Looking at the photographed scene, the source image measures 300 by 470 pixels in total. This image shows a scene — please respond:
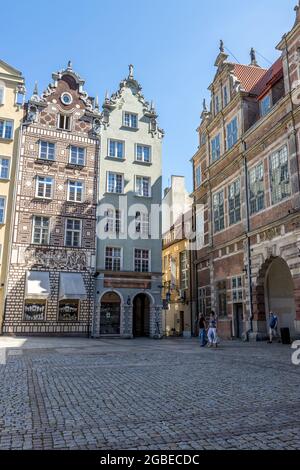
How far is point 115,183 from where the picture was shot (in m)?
32.4

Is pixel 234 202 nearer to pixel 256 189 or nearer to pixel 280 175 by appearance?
pixel 256 189

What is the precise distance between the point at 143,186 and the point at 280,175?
14.0 m

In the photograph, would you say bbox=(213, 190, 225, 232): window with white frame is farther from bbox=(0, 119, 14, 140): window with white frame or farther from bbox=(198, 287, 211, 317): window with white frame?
bbox=(0, 119, 14, 140): window with white frame

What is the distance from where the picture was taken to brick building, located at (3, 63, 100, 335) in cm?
2767

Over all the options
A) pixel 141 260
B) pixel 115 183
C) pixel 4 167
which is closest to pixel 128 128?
pixel 115 183

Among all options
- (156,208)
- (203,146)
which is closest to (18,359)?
(156,208)

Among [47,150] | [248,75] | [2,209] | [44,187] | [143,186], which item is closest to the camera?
[2,209]

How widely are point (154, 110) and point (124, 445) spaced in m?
33.3

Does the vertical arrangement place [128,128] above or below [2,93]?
below

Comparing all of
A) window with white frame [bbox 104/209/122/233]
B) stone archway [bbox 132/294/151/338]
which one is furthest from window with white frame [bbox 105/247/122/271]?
stone archway [bbox 132/294/151/338]
